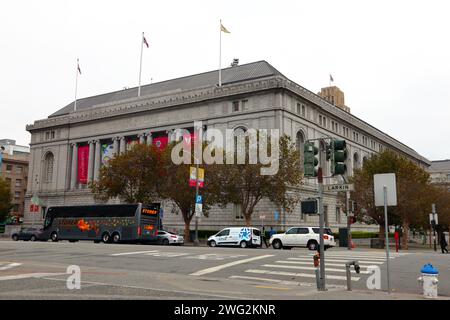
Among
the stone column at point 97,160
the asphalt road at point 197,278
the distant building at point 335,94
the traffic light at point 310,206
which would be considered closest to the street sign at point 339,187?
the traffic light at point 310,206

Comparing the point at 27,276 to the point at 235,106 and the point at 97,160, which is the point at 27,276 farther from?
the point at 97,160

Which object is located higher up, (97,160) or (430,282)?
(97,160)

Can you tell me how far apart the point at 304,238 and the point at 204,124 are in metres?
35.5

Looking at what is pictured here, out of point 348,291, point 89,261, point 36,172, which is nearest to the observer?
point 348,291

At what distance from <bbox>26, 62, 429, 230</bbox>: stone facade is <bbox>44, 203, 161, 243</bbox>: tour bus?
45.5 ft

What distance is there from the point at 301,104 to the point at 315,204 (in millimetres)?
52319

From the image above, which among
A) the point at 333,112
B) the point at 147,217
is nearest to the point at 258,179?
the point at 147,217

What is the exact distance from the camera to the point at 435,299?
1151 centimetres

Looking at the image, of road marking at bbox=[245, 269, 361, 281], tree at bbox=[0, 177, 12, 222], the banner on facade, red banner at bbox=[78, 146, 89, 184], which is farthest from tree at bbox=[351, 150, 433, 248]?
tree at bbox=[0, 177, 12, 222]

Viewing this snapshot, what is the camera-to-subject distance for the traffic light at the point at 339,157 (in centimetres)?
1327

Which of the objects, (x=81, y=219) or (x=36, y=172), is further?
(x=36, y=172)

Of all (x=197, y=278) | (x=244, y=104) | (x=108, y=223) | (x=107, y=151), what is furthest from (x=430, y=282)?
(x=107, y=151)

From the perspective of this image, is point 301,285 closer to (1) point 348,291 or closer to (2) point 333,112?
(1) point 348,291

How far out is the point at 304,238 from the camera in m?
33.0
